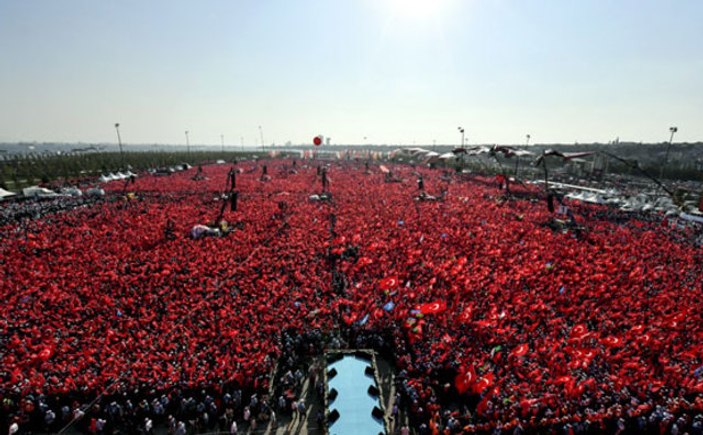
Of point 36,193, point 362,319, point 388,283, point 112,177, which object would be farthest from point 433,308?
point 112,177

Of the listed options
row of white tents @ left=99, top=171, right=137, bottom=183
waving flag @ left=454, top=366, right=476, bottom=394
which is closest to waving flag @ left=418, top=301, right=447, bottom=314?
waving flag @ left=454, top=366, right=476, bottom=394

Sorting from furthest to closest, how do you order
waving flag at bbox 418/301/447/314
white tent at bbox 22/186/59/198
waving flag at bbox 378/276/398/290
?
white tent at bbox 22/186/59/198
waving flag at bbox 378/276/398/290
waving flag at bbox 418/301/447/314

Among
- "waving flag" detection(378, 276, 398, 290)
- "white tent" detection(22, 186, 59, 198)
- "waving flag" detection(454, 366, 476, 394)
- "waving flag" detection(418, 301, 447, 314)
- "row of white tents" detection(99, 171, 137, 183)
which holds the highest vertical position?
"row of white tents" detection(99, 171, 137, 183)

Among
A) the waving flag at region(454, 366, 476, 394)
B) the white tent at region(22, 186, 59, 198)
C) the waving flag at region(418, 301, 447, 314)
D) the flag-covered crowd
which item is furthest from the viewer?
the white tent at region(22, 186, 59, 198)

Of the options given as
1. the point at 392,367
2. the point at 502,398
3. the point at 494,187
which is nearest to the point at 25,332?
the point at 392,367

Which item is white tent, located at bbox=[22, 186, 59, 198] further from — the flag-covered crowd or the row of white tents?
the flag-covered crowd

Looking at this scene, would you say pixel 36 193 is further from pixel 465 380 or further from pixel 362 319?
pixel 465 380

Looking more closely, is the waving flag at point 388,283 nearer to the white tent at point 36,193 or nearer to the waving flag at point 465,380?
the waving flag at point 465,380

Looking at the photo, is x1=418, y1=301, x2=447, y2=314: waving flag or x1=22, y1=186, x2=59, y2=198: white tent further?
x1=22, y1=186, x2=59, y2=198: white tent

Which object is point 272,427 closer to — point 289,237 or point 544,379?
point 544,379
